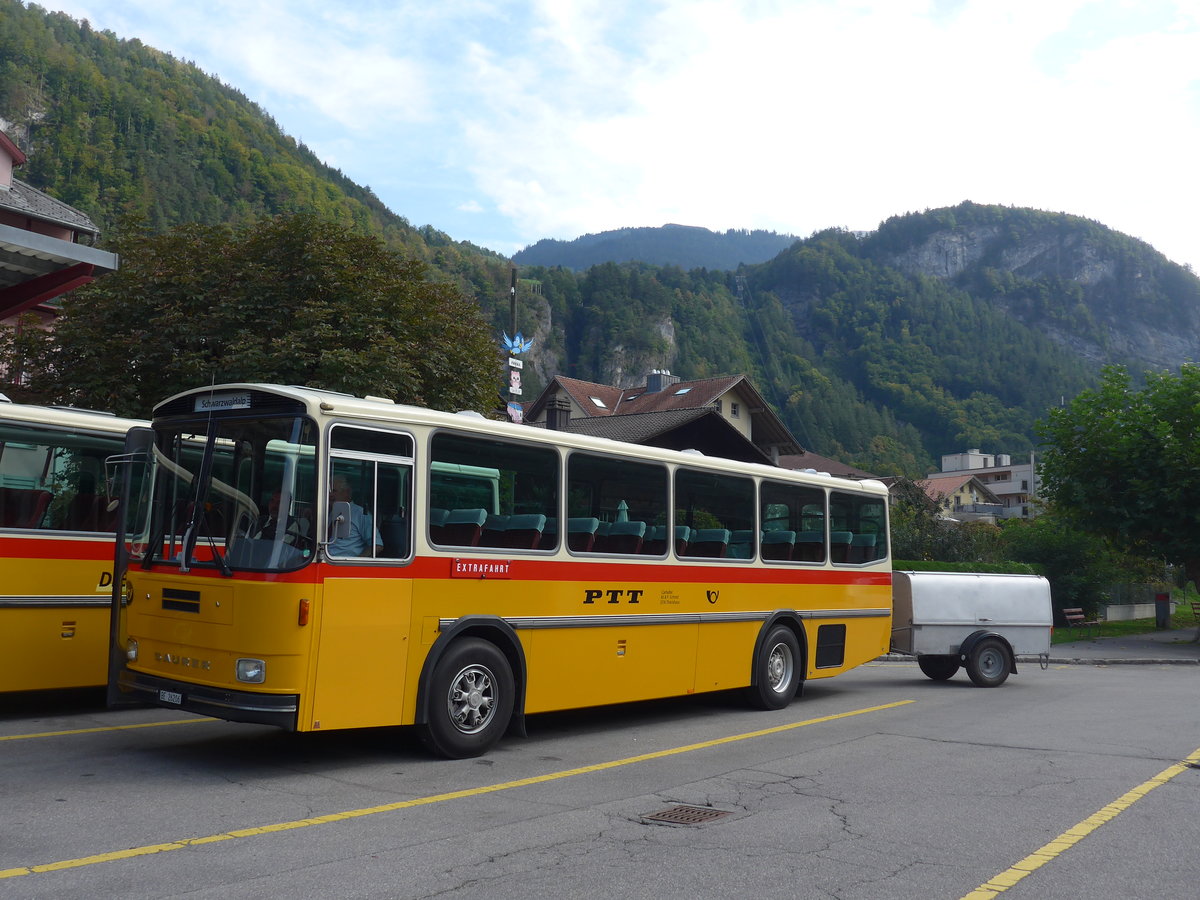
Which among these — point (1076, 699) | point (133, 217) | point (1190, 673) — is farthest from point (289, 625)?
point (1190, 673)

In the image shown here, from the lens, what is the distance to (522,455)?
31.4 ft

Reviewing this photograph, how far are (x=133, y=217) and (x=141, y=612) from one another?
15.1m

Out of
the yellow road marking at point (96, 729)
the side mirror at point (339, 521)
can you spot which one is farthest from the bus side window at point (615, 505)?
the yellow road marking at point (96, 729)

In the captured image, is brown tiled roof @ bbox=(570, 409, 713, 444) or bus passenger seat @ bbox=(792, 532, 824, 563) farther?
brown tiled roof @ bbox=(570, 409, 713, 444)

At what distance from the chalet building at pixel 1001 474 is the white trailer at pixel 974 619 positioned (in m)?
111

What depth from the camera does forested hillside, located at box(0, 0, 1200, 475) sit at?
108 m

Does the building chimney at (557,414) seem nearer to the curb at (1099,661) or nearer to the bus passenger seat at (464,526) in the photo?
the curb at (1099,661)

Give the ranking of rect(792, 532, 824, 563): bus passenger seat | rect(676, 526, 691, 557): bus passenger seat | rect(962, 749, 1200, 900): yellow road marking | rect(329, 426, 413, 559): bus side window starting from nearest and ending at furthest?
rect(962, 749, 1200, 900): yellow road marking → rect(329, 426, 413, 559): bus side window → rect(676, 526, 691, 557): bus passenger seat → rect(792, 532, 824, 563): bus passenger seat

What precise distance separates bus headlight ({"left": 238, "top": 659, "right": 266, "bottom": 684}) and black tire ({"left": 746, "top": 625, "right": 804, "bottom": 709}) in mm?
6434

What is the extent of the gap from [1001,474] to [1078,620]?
107m

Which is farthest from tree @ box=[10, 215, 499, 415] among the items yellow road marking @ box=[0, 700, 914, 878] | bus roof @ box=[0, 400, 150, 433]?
yellow road marking @ box=[0, 700, 914, 878]

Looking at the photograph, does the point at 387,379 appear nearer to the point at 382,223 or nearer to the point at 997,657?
the point at 997,657

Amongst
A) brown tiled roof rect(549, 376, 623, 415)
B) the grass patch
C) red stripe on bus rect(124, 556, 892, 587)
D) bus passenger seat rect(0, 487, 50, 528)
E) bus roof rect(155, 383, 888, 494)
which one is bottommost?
the grass patch

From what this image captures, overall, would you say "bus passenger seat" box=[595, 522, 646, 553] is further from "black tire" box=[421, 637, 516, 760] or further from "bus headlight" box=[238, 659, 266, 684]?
"bus headlight" box=[238, 659, 266, 684]
